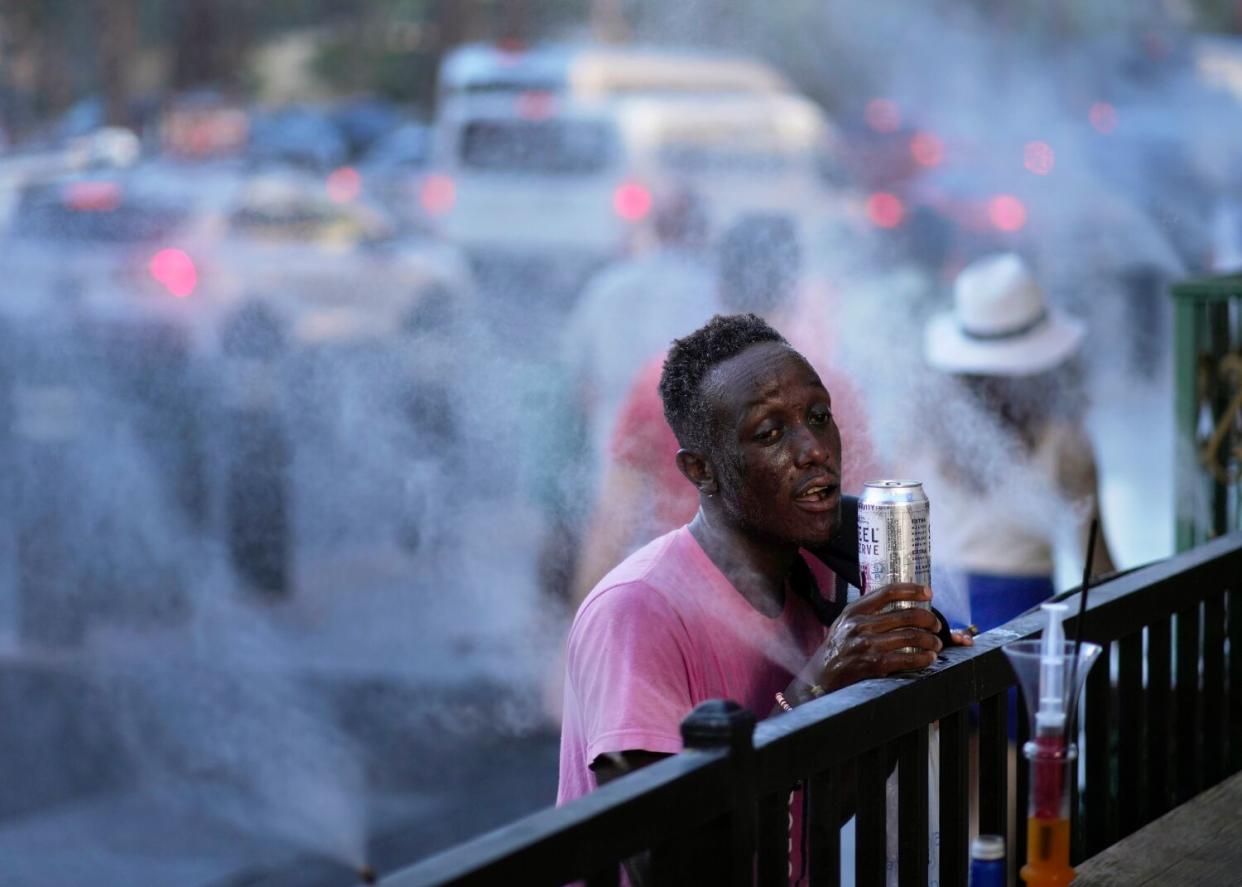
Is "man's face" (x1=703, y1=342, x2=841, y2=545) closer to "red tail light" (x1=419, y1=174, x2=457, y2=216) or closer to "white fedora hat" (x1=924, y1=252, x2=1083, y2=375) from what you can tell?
"white fedora hat" (x1=924, y1=252, x2=1083, y2=375)

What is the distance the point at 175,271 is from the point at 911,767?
323 inches

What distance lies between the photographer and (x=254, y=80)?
3008 cm

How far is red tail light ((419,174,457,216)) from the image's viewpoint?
43.4ft

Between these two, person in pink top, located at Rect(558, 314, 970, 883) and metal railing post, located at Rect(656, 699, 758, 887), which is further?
person in pink top, located at Rect(558, 314, 970, 883)

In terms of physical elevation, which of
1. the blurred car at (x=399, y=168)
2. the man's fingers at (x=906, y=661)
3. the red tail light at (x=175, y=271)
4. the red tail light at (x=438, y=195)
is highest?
the blurred car at (x=399, y=168)

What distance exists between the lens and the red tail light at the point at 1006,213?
1536cm

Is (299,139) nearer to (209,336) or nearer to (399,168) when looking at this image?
(399,168)

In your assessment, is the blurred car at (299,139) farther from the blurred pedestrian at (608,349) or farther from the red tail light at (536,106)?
the blurred pedestrian at (608,349)

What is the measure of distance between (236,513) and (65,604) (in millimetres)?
1158

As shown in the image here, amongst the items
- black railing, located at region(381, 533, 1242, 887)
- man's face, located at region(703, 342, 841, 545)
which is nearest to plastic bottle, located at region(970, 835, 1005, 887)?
black railing, located at region(381, 533, 1242, 887)

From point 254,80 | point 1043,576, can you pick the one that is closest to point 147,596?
point 1043,576

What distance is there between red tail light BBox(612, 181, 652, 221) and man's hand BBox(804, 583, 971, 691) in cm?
977

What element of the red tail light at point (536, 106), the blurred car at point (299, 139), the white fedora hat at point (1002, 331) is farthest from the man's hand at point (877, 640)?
the blurred car at point (299, 139)

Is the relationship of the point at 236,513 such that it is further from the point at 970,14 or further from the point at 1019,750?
the point at 970,14
